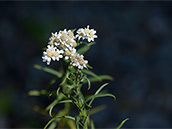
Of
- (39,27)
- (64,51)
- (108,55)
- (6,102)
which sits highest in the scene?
(39,27)

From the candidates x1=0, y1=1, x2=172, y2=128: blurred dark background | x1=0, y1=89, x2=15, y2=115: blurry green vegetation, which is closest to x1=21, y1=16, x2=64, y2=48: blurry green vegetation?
x1=0, y1=1, x2=172, y2=128: blurred dark background

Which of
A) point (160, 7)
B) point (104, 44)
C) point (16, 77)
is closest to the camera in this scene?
point (16, 77)

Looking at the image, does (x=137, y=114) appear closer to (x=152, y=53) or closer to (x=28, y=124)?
(x=152, y=53)

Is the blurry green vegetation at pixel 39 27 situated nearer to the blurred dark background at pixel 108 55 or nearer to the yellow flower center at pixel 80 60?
the blurred dark background at pixel 108 55

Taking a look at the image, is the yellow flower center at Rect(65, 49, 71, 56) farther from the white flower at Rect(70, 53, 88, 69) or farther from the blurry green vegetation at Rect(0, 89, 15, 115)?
the blurry green vegetation at Rect(0, 89, 15, 115)

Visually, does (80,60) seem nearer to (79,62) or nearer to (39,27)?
(79,62)

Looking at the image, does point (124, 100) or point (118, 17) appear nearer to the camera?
point (124, 100)

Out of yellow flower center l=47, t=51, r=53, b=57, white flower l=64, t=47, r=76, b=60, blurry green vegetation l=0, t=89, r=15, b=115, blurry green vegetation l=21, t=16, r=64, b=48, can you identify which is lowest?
white flower l=64, t=47, r=76, b=60

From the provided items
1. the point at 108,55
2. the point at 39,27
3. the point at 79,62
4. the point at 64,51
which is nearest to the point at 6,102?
the point at 39,27

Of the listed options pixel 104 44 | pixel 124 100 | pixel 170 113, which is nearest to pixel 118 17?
pixel 104 44
